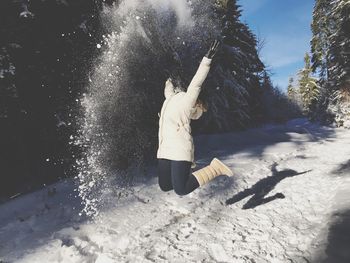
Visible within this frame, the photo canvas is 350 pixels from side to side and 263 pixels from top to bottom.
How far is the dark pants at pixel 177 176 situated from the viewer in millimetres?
4488

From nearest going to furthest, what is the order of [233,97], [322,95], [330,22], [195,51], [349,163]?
[349,163] → [195,51] → [233,97] → [330,22] → [322,95]

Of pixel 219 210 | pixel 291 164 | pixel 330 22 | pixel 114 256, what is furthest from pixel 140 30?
pixel 330 22

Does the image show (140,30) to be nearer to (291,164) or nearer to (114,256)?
(291,164)

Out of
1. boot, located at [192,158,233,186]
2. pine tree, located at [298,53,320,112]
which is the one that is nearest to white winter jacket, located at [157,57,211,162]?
boot, located at [192,158,233,186]

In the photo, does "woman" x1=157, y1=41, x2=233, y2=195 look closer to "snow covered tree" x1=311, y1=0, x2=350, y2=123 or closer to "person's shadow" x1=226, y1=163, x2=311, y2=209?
"person's shadow" x1=226, y1=163, x2=311, y2=209

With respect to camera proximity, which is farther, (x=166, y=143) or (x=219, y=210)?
(x=219, y=210)

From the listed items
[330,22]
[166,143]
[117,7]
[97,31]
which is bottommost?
[166,143]

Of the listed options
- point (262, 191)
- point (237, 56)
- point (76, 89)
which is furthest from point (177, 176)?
point (237, 56)

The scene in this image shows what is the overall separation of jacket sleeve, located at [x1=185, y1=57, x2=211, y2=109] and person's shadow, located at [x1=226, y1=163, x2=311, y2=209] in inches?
99.7

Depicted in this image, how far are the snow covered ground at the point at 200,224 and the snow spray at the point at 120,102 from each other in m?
1.04

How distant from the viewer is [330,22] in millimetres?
28125

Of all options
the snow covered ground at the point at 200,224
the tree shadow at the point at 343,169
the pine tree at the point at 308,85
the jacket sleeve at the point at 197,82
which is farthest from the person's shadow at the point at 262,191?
the pine tree at the point at 308,85

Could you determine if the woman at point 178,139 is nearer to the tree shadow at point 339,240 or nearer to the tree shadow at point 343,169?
the tree shadow at point 339,240

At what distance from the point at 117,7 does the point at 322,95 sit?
2368 centimetres
